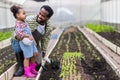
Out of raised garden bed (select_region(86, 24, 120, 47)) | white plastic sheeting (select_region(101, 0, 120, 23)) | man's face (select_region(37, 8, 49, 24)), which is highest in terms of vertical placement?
man's face (select_region(37, 8, 49, 24))

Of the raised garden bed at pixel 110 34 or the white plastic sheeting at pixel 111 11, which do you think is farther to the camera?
the white plastic sheeting at pixel 111 11

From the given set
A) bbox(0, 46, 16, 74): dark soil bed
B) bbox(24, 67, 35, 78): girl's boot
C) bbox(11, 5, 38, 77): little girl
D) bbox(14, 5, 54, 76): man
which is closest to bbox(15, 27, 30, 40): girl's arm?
bbox(11, 5, 38, 77): little girl

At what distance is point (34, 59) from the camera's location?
6.57m

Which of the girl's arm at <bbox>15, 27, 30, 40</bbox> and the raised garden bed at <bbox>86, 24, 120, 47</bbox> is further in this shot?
the raised garden bed at <bbox>86, 24, 120, 47</bbox>

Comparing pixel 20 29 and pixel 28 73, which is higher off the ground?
pixel 20 29

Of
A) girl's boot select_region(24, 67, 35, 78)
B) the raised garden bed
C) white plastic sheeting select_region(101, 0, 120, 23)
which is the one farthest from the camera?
white plastic sheeting select_region(101, 0, 120, 23)

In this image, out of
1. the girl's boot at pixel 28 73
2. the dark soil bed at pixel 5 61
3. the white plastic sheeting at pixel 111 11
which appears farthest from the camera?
the white plastic sheeting at pixel 111 11

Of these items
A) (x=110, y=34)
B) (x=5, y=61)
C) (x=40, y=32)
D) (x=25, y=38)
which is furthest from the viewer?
(x=110, y=34)

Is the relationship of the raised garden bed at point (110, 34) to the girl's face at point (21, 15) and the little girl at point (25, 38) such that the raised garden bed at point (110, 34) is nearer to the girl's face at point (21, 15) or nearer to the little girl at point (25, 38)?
the little girl at point (25, 38)

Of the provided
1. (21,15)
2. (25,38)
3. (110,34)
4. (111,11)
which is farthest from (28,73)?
(111,11)

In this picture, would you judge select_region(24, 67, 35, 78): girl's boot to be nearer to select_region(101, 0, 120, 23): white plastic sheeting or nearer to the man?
the man

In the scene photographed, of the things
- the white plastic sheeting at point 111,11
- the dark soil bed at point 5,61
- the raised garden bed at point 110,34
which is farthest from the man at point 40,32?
the white plastic sheeting at point 111,11

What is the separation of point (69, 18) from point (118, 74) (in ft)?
59.2

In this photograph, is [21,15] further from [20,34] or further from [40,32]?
[40,32]
